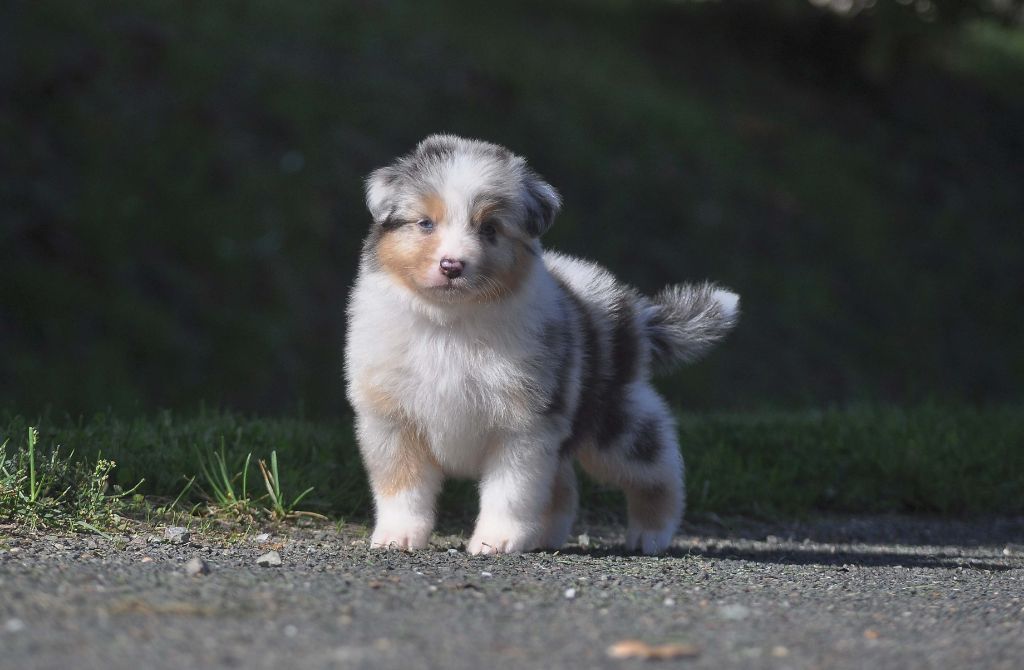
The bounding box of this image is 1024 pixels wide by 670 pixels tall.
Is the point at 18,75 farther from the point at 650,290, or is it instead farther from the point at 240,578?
the point at 240,578

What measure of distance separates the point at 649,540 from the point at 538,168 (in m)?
7.96

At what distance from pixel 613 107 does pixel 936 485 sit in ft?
26.1

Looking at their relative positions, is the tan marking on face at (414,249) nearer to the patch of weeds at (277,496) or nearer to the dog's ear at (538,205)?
the dog's ear at (538,205)

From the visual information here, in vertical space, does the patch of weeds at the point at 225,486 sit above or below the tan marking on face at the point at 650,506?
below

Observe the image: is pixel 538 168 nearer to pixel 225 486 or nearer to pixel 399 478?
pixel 225 486

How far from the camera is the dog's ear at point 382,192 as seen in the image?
18.2 ft

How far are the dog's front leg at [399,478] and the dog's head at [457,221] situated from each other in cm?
64

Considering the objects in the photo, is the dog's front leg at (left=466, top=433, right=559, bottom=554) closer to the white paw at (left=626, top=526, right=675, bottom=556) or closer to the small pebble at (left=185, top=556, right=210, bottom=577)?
the white paw at (left=626, top=526, right=675, bottom=556)

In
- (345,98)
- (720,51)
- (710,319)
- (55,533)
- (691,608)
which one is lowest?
(55,533)

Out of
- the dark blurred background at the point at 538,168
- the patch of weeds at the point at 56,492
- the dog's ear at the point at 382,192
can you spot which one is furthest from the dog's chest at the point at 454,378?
the dark blurred background at the point at 538,168

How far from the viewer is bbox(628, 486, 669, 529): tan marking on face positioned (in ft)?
20.3

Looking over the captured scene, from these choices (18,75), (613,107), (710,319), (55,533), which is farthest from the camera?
(613,107)

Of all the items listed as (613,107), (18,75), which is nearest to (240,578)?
(18,75)

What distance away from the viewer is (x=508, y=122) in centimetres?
1376
